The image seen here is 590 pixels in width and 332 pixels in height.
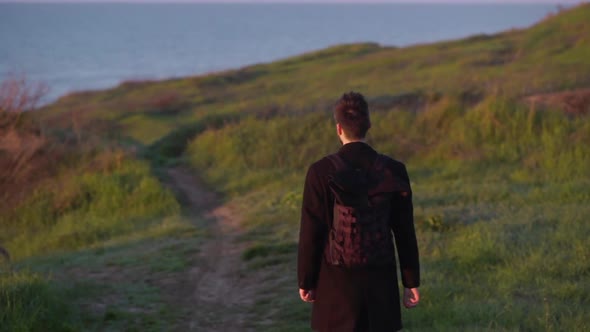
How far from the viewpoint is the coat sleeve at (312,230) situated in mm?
3783

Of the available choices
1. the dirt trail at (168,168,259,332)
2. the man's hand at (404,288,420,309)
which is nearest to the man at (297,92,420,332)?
the man's hand at (404,288,420,309)

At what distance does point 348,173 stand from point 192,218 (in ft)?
25.1

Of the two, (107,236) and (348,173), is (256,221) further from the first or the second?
(348,173)

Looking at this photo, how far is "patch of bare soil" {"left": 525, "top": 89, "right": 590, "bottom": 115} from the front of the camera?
535 inches

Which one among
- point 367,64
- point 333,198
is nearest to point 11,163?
point 333,198

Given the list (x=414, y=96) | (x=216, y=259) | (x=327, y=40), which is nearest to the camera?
(x=216, y=259)

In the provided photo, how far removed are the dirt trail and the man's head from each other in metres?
2.77

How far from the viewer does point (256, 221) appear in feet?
32.7

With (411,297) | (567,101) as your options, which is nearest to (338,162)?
(411,297)

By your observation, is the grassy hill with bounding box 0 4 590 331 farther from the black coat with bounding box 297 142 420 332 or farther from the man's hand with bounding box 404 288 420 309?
the black coat with bounding box 297 142 420 332

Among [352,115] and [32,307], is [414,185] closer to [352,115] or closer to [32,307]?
[32,307]

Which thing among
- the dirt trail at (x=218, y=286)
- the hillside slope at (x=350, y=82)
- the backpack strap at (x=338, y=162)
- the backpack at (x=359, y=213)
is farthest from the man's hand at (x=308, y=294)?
the hillside slope at (x=350, y=82)

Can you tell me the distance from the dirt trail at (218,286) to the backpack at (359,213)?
8.48 ft

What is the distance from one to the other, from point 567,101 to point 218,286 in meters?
8.54
